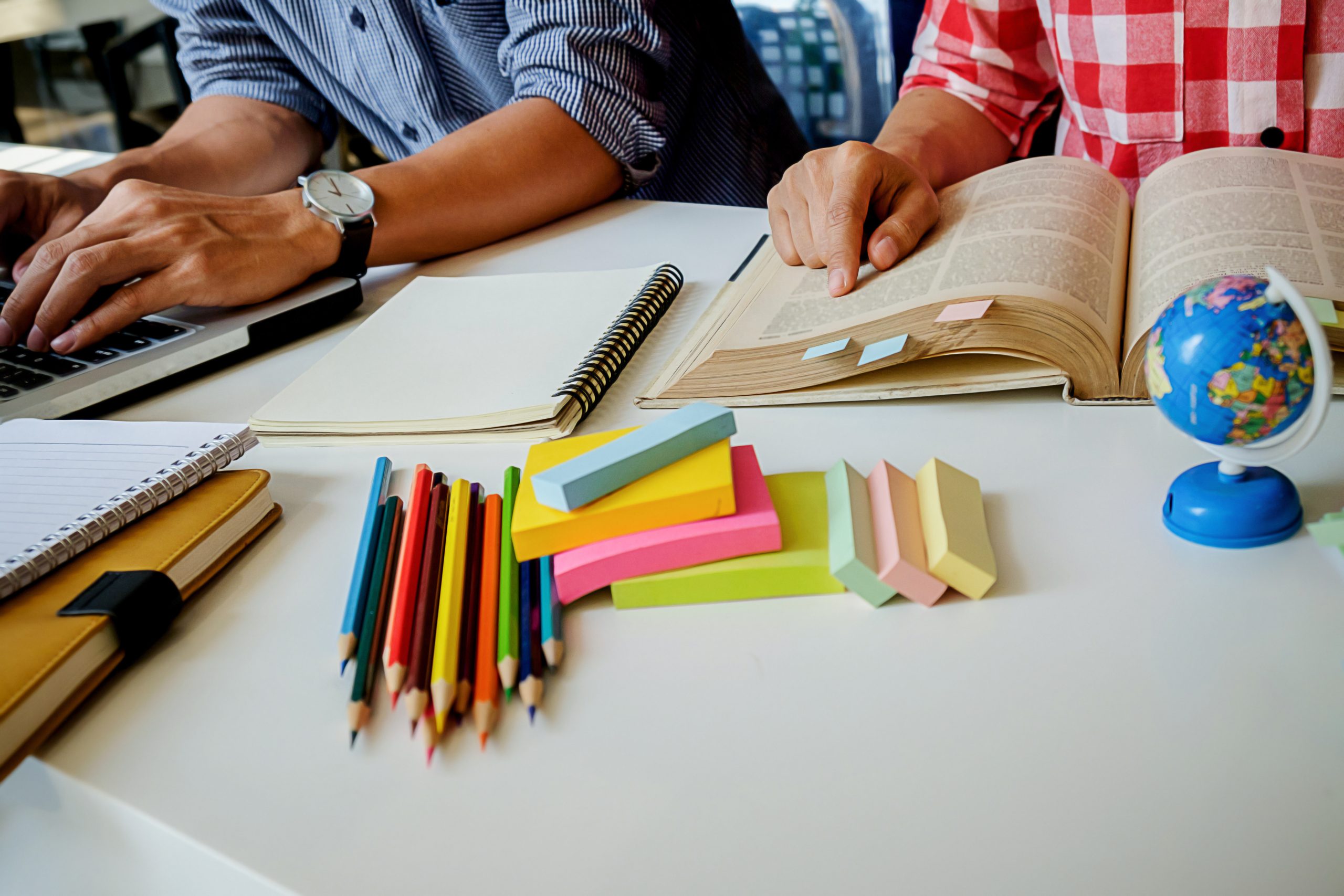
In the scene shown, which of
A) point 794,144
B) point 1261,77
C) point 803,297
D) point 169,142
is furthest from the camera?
point 794,144

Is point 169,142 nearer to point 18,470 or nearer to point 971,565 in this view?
point 18,470

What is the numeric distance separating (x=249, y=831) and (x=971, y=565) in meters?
0.30

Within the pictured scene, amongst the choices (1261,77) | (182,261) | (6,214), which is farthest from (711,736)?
(6,214)

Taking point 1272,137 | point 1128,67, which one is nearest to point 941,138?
point 1128,67

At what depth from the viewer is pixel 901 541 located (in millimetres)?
409

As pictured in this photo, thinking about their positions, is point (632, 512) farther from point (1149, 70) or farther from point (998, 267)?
point (1149, 70)

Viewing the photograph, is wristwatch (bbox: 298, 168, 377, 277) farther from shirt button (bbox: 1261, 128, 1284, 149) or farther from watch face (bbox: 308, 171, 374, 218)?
shirt button (bbox: 1261, 128, 1284, 149)

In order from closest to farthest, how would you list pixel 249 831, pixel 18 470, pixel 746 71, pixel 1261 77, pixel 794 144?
pixel 249 831 → pixel 18 470 → pixel 1261 77 → pixel 746 71 → pixel 794 144

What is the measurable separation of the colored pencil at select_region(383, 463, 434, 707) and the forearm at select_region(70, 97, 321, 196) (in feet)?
2.57

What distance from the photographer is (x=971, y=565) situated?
40 centimetres

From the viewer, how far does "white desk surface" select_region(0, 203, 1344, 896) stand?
1.01 feet

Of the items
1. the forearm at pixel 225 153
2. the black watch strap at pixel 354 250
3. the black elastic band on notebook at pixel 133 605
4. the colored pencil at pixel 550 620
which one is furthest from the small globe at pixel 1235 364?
the forearm at pixel 225 153

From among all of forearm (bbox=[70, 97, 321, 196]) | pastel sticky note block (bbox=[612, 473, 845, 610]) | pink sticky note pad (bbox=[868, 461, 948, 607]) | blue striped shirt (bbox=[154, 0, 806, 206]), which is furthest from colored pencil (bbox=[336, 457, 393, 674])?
forearm (bbox=[70, 97, 321, 196])

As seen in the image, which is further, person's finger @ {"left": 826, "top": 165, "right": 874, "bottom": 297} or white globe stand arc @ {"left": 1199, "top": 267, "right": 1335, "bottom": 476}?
person's finger @ {"left": 826, "top": 165, "right": 874, "bottom": 297}
